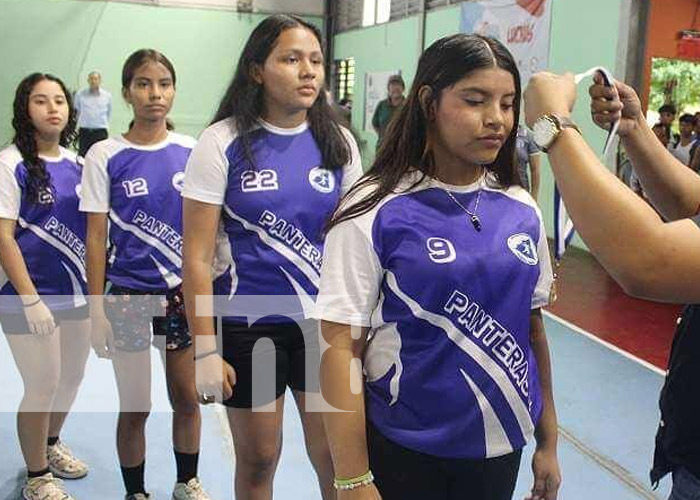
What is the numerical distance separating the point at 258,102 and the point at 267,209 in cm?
30

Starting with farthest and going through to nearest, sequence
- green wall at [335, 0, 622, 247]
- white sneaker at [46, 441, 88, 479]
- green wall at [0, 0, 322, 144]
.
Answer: green wall at [0, 0, 322, 144]
green wall at [335, 0, 622, 247]
white sneaker at [46, 441, 88, 479]

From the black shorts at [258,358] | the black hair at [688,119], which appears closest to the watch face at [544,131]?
the black shorts at [258,358]

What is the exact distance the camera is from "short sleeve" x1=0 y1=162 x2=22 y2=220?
7.84 ft

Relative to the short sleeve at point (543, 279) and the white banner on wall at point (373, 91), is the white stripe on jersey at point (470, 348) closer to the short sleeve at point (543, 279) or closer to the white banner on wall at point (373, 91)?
the short sleeve at point (543, 279)

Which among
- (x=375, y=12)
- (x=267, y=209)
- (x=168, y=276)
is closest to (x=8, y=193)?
(x=168, y=276)

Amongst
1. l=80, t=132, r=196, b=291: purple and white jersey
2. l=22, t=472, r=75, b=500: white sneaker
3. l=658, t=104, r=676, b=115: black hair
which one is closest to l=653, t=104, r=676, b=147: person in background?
l=658, t=104, r=676, b=115: black hair

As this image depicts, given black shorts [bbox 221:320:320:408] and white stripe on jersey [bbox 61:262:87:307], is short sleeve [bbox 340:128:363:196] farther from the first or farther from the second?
white stripe on jersey [bbox 61:262:87:307]

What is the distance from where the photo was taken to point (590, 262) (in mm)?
6965

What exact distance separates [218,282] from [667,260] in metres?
1.25

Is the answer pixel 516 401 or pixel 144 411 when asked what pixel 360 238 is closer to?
Answer: pixel 516 401

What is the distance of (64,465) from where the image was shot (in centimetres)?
279

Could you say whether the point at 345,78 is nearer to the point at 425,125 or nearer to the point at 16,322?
the point at 16,322

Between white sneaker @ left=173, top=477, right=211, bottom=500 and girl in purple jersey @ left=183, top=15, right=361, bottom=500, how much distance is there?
64 centimetres

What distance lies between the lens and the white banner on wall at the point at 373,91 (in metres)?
12.8
